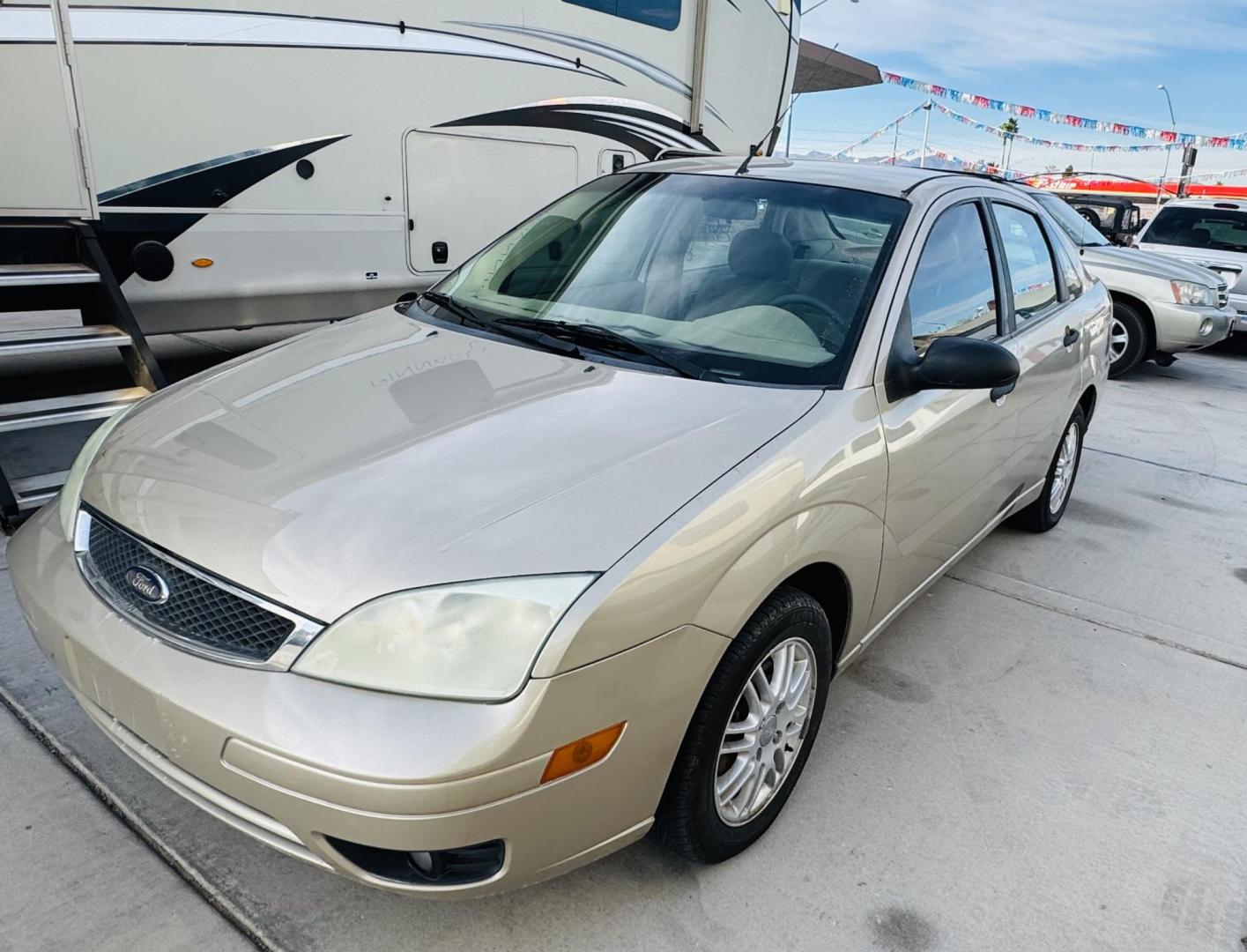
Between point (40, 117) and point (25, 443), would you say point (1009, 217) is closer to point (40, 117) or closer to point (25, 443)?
point (40, 117)

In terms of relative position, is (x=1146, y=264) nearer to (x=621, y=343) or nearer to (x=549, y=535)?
(x=621, y=343)

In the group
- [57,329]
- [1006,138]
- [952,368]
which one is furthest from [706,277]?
[1006,138]

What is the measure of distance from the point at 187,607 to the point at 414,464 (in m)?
0.54

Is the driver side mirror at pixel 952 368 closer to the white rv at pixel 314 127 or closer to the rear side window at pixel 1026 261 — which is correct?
the rear side window at pixel 1026 261

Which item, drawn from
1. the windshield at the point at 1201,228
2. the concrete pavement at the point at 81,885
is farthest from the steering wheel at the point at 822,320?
the windshield at the point at 1201,228

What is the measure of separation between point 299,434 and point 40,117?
337 centimetres

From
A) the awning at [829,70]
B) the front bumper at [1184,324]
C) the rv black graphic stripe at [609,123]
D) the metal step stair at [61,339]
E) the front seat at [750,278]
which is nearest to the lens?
the front seat at [750,278]

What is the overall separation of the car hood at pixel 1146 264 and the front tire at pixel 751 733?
25.4 feet

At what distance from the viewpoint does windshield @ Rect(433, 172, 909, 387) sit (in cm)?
262

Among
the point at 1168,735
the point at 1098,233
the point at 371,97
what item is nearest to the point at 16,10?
the point at 371,97

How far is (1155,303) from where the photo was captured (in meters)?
8.49

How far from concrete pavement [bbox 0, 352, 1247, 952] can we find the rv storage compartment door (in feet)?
11.1

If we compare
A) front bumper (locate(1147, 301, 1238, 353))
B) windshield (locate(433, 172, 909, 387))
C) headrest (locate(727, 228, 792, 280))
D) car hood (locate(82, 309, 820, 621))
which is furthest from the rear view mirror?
front bumper (locate(1147, 301, 1238, 353))

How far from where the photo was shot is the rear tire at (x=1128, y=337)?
8.70 m
